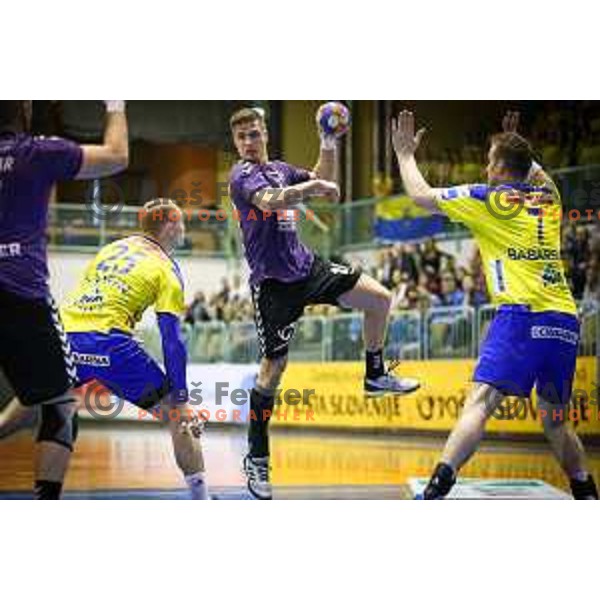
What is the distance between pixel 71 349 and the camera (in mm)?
6734

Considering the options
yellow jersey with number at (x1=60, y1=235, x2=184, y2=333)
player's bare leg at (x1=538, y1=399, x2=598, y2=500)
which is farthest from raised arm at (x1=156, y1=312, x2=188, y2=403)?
player's bare leg at (x1=538, y1=399, x2=598, y2=500)

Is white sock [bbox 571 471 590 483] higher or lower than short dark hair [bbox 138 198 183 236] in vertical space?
lower

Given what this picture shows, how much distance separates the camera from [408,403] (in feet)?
27.8

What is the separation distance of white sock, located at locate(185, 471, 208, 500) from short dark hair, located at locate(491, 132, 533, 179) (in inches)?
93.0

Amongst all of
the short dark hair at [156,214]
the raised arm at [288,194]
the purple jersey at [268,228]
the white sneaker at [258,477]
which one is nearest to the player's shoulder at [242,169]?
the purple jersey at [268,228]

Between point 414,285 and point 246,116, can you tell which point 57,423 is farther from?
point 414,285

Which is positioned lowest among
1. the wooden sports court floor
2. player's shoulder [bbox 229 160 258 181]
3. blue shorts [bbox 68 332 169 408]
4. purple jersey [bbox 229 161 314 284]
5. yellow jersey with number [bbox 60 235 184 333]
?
the wooden sports court floor

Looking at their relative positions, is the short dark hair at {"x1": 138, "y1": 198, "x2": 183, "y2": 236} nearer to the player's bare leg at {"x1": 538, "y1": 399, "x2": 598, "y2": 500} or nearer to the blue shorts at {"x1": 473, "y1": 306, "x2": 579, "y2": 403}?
the blue shorts at {"x1": 473, "y1": 306, "x2": 579, "y2": 403}

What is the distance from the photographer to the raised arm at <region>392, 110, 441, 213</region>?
695 cm

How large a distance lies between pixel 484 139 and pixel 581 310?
122cm

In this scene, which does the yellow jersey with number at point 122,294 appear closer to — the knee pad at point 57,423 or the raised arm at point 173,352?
the raised arm at point 173,352

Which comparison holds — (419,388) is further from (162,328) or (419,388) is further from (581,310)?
(162,328)

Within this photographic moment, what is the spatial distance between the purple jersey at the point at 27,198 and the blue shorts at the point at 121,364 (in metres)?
0.58
